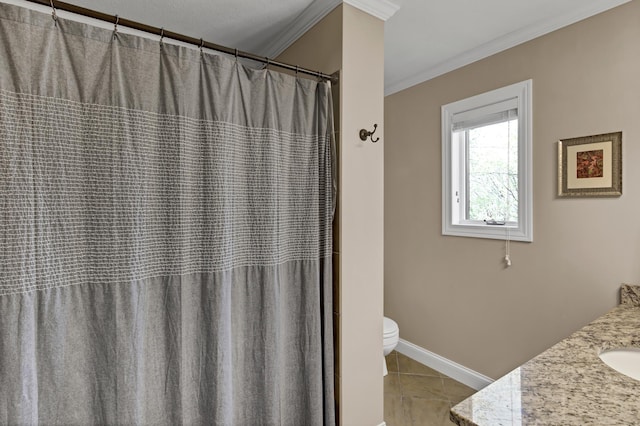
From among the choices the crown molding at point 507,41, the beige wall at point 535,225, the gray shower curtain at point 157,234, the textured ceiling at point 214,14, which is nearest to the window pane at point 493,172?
the beige wall at point 535,225

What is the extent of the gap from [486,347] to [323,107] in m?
1.98

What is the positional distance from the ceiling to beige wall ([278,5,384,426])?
0.54 feet

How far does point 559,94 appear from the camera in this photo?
6.43 feet

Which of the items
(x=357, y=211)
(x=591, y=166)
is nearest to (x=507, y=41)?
(x=591, y=166)

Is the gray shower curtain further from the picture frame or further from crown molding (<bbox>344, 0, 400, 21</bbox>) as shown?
the picture frame

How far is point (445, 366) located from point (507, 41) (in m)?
2.35

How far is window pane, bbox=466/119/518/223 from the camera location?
2.26 m

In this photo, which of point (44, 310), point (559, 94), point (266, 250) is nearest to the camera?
point (44, 310)

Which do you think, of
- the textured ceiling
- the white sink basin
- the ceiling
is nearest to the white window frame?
the ceiling

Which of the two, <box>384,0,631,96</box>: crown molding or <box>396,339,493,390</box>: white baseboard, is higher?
<box>384,0,631,96</box>: crown molding

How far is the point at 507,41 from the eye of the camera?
7.10ft

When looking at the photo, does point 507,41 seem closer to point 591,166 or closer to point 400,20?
point 400,20

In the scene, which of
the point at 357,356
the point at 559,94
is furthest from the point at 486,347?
the point at 559,94

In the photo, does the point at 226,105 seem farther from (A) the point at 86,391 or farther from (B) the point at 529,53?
(B) the point at 529,53
